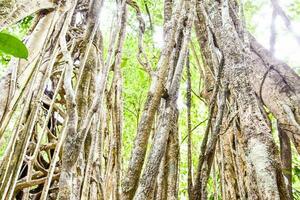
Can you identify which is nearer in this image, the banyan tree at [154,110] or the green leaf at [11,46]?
the green leaf at [11,46]

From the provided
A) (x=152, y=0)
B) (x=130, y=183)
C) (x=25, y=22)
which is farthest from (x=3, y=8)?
(x=152, y=0)

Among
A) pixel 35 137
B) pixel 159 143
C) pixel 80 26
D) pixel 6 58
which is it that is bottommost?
pixel 159 143

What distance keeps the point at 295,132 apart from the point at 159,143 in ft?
1.60

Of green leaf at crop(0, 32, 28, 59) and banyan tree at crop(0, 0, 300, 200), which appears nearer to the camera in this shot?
green leaf at crop(0, 32, 28, 59)

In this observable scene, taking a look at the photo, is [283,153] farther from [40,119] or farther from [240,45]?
[40,119]

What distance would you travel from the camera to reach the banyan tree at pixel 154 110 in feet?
3.02

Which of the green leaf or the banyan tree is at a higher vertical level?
the banyan tree

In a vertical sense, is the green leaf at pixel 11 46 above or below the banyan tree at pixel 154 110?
below

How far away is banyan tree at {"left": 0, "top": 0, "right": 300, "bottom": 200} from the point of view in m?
0.92

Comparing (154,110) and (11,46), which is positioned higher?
Answer: (154,110)

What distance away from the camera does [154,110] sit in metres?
1.05

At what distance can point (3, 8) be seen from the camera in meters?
0.67

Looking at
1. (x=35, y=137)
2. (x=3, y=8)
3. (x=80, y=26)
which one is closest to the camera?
(x=3, y=8)

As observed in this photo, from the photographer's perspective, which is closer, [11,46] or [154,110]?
[11,46]
